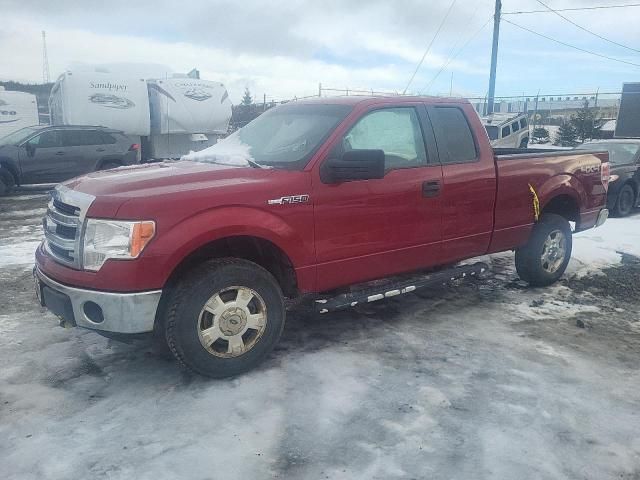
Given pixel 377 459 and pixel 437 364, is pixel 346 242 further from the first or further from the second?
pixel 377 459

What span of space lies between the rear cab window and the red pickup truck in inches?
0.5

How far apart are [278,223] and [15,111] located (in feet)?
61.1

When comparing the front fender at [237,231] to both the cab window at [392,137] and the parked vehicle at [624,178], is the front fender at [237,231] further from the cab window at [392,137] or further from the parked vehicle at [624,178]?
the parked vehicle at [624,178]

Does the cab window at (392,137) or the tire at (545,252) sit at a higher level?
the cab window at (392,137)

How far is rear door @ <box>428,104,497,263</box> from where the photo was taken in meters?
4.73

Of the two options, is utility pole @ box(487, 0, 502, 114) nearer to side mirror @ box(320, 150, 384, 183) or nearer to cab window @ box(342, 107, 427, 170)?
cab window @ box(342, 107, 427, 170)

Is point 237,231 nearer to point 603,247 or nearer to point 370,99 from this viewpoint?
point 370,99

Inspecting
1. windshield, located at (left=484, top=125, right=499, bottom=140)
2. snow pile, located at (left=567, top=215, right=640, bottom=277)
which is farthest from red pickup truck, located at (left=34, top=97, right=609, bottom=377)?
windshield, located at (left=484, top=125, right=499, bottom=140)

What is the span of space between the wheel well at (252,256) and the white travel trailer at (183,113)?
14.3 m

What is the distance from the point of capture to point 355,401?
3.45m

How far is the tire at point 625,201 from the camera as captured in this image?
34.8 feet

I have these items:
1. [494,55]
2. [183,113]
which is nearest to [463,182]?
[183,113]

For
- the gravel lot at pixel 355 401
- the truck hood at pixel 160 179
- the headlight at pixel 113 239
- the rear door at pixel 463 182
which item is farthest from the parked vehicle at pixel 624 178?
the headlight at pixel 113 239

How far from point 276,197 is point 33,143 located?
11.3 m
